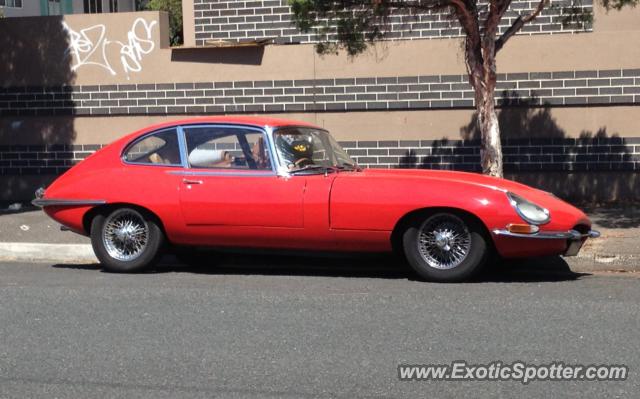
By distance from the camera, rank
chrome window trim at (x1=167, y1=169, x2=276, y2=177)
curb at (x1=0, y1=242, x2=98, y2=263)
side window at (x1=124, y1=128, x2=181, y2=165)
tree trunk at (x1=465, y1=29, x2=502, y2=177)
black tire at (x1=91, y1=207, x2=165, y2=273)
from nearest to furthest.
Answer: chrome window trim at (x1=167, y1=169, x2=276, y2=177)
black tire at (x1=91, y1=207, x2=165, y2=273)
side window at (x1=124, y1=128, x2=181, y2=165)
curb at (x1=0, y1=242, x2=98, y2=263)
tree trunk at (x1=465, y1=29, x2=502, y2=177)

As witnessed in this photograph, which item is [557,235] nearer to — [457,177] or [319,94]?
[457,177]

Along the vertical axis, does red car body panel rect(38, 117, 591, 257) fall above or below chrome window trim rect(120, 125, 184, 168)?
below

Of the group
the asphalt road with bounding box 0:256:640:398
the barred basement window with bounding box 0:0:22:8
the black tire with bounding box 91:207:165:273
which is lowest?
the asphalt road with bounding box 0:256:640:398

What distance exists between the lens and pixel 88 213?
9.18 metres

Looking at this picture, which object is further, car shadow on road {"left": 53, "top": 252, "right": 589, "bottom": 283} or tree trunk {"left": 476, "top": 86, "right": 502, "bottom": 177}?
tree trunk {"left": 476, "top": 86, "right": 502, "bottom": 177}

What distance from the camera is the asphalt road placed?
563cm

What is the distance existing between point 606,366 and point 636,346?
0.54 metres

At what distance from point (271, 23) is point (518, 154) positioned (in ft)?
12.5

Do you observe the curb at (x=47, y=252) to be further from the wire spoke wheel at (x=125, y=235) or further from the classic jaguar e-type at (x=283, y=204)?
the wire spoke wheel at (x=125, y=235)

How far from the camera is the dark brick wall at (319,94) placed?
12.6 meters

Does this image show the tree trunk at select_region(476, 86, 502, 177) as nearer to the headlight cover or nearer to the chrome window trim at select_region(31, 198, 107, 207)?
the headlight cover

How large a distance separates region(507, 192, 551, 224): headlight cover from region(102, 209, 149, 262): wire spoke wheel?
3.25 m

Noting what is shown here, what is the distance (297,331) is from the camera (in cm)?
681

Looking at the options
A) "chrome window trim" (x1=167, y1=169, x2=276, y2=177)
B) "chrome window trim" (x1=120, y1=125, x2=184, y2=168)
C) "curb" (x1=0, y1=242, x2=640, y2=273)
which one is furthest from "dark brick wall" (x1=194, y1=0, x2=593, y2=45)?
"chrome window trim" (x1=167, y1=169, x2=276, y2=177)
